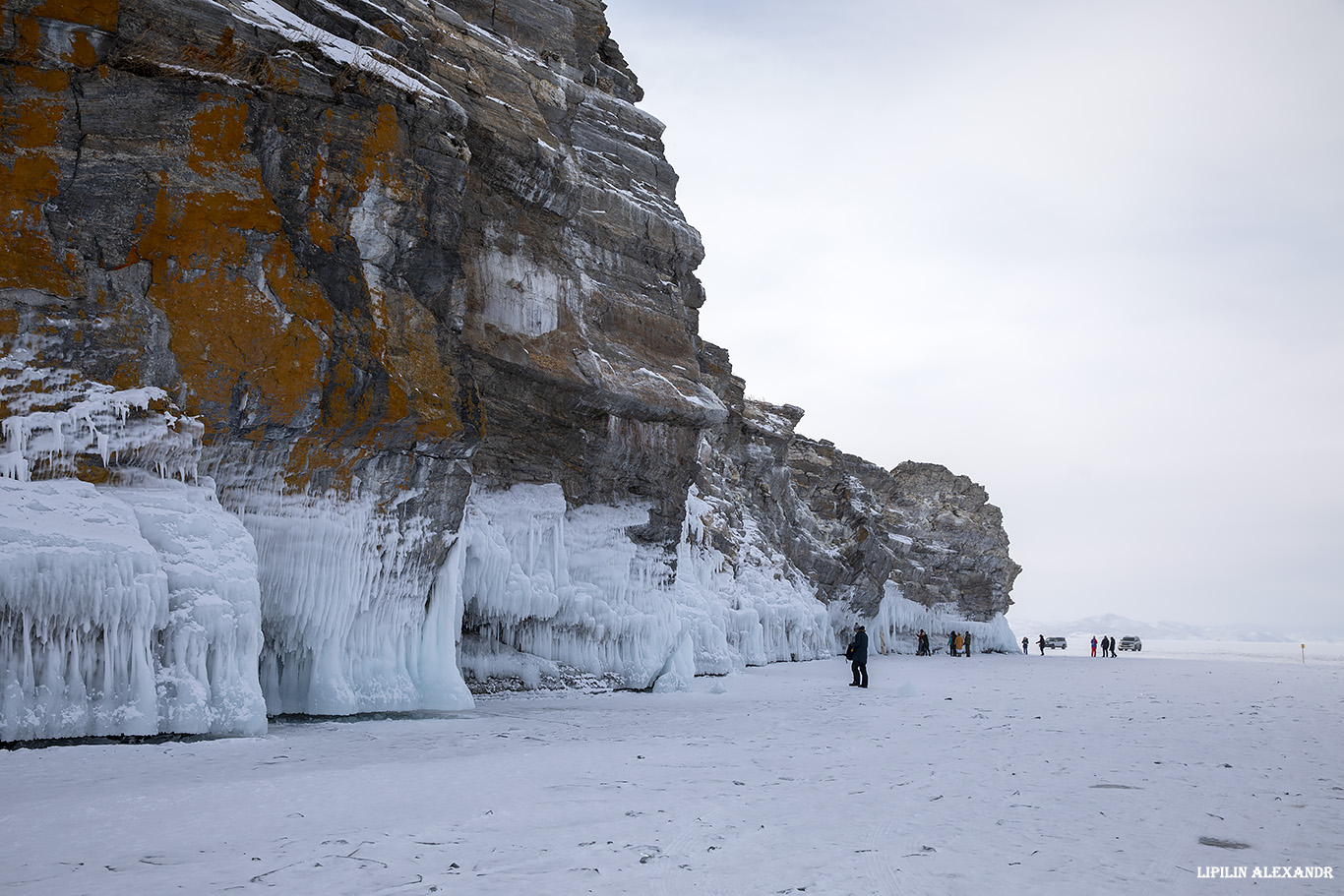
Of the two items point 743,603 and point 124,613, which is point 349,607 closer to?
point 124,613

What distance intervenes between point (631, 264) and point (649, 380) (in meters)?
3.50

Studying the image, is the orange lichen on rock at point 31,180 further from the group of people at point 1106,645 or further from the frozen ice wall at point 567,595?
the group of people at point 1106,645

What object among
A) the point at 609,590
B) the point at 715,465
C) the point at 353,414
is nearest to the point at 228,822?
the point at 353,414

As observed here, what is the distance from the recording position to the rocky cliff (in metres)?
10.8

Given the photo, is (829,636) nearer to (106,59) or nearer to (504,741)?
(504,741)

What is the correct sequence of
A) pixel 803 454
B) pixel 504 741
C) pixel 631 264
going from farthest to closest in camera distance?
pixel 803 454 → pixel 631 264 → pixel 504 741

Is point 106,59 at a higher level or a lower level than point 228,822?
higher

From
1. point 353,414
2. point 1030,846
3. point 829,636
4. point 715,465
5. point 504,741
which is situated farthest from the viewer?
point 829,636

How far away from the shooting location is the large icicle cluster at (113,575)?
970 cm

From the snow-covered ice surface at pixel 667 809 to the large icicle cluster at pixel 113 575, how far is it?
744 mm

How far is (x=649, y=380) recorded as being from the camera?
845 inches

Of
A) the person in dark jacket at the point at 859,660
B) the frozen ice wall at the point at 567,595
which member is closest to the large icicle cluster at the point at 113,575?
the frozen ice wall at the point at 567,595

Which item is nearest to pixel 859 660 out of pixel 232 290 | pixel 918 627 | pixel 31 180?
pixel 232 290

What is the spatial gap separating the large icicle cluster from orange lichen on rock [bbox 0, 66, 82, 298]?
1103 mm
